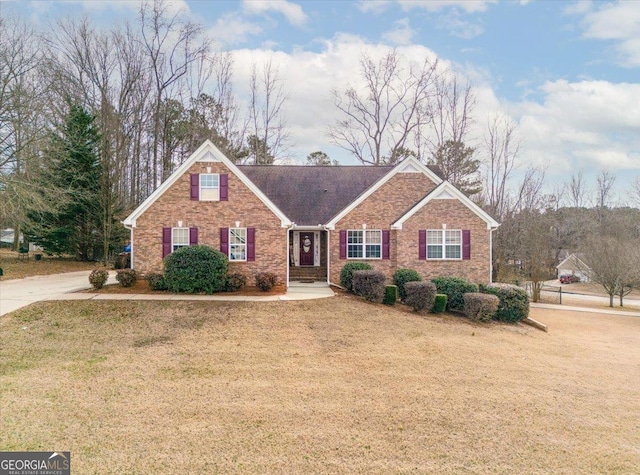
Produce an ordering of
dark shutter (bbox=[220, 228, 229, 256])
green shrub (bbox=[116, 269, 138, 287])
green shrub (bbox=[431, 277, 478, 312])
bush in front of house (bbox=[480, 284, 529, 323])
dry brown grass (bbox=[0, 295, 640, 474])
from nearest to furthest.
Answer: dry brown grass (bbox=[0, 295, 640, 474]), bush in front of house (bbox=[480, 284, 529, 323]), green shrub (bbox=[431, 277, 478, 312]), green shrub (bbox=[116, 269, 138, 287]), dark shutter (bbox=[220, 228, 229, 256])

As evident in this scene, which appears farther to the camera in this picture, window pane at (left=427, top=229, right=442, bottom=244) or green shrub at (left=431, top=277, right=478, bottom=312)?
window pane at (left=427, top=229, right=442, bottom=244)

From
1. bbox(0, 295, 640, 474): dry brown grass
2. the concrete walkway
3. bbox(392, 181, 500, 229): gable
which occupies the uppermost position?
bbox(392, 181, 500, 229): gable

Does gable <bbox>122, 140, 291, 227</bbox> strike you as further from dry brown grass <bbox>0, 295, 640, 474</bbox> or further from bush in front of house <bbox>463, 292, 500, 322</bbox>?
bush in front of house <bbox>463, 292, 500, 322</bbox>

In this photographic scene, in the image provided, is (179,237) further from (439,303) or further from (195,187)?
(439,303)

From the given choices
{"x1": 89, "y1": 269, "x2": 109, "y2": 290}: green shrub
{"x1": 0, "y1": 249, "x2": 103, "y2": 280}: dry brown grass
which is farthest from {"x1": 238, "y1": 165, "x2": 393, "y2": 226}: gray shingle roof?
{"x1": 0, "y1": 249, "x2": 103, "y2": 280}: dry brown grass

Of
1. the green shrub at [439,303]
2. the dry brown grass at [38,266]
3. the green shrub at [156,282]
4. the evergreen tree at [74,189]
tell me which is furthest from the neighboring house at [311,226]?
→ the evergreen tree at [74,189]

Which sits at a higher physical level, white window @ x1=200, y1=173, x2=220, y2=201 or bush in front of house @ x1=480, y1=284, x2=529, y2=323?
white window @ x1=200, y1=173, x2=220, y2=201

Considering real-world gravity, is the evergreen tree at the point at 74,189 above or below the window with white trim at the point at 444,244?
above

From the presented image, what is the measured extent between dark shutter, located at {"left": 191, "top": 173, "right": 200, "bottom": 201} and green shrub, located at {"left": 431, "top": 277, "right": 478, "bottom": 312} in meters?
10.8

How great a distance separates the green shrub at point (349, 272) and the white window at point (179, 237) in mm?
6957

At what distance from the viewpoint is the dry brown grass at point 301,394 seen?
4699 millimetres

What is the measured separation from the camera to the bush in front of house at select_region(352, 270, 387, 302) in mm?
13961

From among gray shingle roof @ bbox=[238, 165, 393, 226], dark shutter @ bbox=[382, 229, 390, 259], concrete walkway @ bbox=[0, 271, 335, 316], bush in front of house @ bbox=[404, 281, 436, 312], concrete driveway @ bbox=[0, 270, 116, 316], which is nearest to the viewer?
concrete driveway @ bbox=[0, 270, 116, 316]

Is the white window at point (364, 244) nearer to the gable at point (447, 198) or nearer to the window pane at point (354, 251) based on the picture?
the window pane at point (354, 251)
